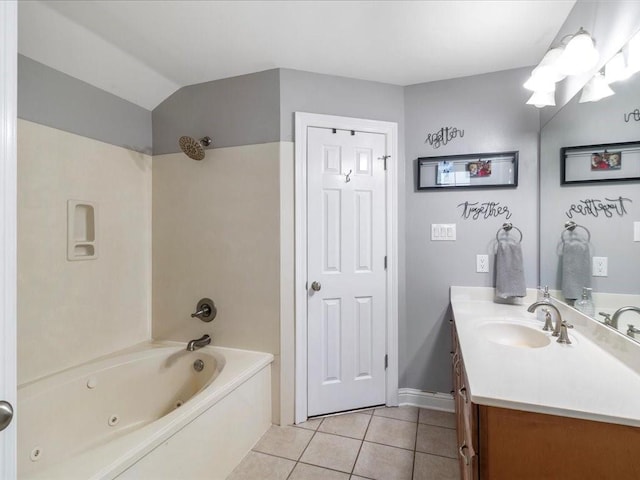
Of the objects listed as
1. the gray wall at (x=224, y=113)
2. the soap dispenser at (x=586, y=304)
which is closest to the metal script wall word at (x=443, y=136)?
the gray wall at (x=224, y=113)

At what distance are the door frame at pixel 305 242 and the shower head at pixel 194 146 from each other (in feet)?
2.17

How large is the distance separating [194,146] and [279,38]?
34.0 inches

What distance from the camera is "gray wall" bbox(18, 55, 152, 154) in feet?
5.40

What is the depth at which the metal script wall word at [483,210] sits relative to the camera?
6.73ft

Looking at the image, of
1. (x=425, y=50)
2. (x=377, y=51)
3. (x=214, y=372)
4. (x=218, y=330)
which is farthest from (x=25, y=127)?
(x=425, y=50)

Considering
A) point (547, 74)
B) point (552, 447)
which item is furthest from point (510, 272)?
point (552, 447)

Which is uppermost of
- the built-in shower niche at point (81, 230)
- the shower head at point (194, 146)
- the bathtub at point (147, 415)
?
the shower head at point (194, 146)

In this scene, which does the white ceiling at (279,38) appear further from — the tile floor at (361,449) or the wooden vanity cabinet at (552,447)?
the tile floor at (361,449)

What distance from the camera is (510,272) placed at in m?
1.94

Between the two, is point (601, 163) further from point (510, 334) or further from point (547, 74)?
point (510, 334)

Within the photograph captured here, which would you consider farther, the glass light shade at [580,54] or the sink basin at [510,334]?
the sink basin at [510,334]

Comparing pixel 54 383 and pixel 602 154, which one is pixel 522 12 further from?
pixel 54 383

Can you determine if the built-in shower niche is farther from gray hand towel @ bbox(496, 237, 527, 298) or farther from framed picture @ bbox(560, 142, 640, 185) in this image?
framed picture @ bbox(560, 142, 640, 185)
